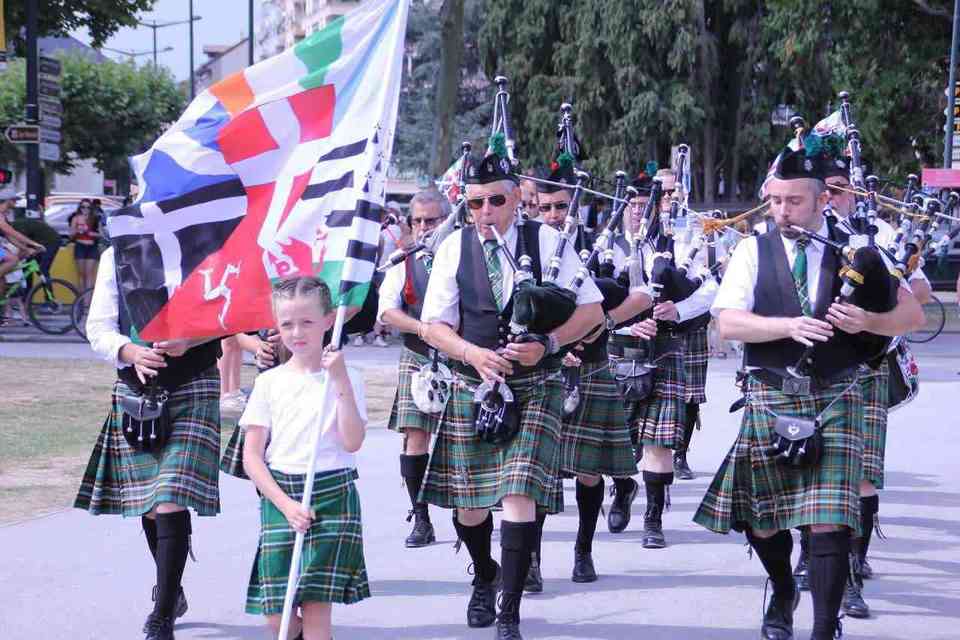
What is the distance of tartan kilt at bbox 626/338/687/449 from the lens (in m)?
7.51

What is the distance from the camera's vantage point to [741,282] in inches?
203

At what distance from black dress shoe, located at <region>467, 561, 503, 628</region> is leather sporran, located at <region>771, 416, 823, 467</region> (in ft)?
4.04

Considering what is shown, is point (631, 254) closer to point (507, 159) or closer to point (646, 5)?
point (507, 159)

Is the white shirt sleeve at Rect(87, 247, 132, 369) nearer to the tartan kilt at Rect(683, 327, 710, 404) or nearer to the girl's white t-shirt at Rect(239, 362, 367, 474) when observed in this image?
the girl's white t-shirt at Rect(239, 362, 367, 474)

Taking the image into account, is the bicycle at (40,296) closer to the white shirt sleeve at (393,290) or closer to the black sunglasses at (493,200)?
the white shirt sleeve at (393,290)

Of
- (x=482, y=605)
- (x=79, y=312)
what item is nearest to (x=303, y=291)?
(x=482, y=605)

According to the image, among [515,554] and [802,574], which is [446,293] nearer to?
[515,554]

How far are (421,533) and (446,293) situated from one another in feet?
6.40

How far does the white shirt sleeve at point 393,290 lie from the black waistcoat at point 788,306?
91.5 inches

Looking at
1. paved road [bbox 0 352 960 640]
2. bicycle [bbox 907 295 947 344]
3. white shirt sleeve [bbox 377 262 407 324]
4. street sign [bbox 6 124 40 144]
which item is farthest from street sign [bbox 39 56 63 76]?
white shirt sleeve [bbox 377 262 407 324]

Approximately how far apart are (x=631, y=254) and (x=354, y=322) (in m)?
1.69

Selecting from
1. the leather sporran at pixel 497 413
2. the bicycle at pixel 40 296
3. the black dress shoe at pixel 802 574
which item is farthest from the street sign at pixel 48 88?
the leather sporran at pixel 497 413

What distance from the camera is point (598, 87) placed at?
32.1 metres

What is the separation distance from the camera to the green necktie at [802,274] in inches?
198
